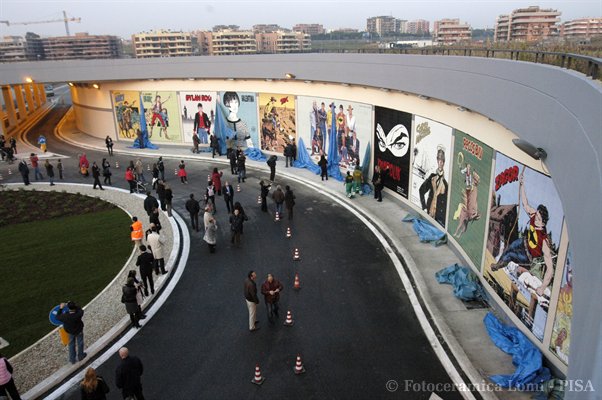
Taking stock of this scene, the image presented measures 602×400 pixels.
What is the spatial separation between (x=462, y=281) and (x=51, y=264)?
12716 mm

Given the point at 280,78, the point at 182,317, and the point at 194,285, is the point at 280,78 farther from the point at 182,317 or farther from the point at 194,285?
the point at 182,317

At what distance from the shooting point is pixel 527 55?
38.7 feet

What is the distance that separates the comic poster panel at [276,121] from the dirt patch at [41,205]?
1106 cm

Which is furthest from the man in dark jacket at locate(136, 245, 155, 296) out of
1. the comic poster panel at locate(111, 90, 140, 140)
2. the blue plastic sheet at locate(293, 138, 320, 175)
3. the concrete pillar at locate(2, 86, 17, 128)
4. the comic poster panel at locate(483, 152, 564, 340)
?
the concrete pillar at locate(2, 86, 17, 128)

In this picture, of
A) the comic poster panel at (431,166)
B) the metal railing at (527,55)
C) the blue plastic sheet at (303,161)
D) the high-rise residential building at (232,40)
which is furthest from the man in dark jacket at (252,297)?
the high-rise residential building at (232,40)

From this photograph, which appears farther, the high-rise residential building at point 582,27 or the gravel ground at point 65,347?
the high-rise residential building at point 582,27

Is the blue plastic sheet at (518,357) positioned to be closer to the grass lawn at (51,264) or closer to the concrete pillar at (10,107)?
the grass lawn at (51,264)

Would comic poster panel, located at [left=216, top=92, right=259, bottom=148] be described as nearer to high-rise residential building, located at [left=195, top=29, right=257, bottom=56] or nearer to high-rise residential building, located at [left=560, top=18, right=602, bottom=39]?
high-rise residential building, located at [left=560, top=18, right=602, bottom=39]

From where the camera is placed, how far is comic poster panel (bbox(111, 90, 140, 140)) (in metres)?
33.6

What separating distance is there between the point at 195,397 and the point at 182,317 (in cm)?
308

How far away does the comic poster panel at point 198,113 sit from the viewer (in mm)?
31109

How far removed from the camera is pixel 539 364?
9.10 metres

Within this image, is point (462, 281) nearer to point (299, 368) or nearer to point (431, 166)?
point (431, 166)

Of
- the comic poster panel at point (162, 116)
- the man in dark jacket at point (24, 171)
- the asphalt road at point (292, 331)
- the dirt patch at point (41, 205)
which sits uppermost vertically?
the comic poster panel at point (162, 116)
